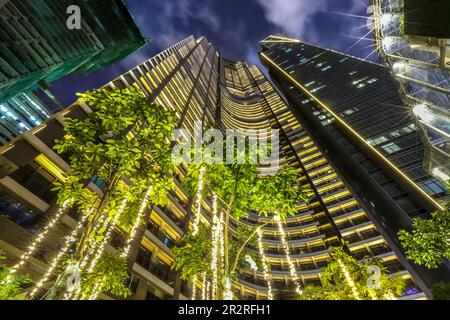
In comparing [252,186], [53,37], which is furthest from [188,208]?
[252,186]

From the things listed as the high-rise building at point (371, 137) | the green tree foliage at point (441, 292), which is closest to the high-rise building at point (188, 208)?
the high-rise building at point (371, 137)

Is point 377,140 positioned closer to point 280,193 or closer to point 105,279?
point 280,193

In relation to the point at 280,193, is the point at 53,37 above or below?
above

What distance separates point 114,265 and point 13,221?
8.15 m

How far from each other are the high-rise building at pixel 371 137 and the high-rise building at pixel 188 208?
1.31 m

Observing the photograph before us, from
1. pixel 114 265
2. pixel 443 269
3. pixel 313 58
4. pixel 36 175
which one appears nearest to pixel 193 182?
pixel 114 265

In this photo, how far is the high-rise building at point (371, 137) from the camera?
35406mm

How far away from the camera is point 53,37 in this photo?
881 centimetres

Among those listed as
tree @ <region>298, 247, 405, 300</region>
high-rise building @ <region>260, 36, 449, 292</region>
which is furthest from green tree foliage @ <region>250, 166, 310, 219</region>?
high-rise building @ <region>260, 36, 449, 292</region>

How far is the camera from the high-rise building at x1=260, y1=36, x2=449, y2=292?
1394 inches

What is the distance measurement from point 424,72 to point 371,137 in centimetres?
3419

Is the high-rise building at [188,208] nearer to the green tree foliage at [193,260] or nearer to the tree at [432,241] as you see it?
the green tree foliage at [193,260]

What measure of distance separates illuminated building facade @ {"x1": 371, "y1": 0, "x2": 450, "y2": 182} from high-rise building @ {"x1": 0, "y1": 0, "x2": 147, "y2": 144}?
43.9 feet
